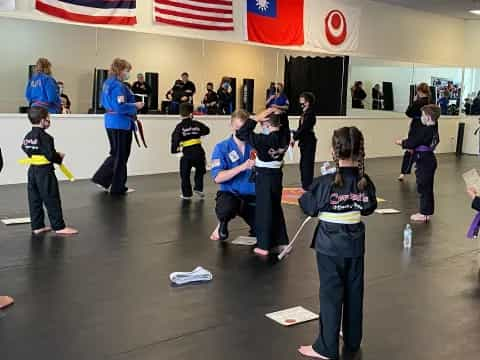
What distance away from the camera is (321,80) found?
47.2 ft

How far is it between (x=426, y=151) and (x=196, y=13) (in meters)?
5.08

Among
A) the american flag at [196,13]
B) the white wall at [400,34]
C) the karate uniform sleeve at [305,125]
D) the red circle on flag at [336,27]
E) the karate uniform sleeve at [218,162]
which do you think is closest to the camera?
the karate uniform sleeve at [218,162]

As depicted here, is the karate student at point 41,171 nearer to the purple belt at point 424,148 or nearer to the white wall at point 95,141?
the white wall at point 95,141

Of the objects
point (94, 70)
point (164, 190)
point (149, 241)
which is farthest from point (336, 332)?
point (94, 70)

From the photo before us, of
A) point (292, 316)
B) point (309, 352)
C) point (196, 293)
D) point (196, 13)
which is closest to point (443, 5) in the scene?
point (196, 13)

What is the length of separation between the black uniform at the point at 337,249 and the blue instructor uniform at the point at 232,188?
7.25 ft

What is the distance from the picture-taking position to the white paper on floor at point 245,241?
5.53m

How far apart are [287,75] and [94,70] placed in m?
4.63

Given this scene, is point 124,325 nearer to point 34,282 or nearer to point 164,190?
point 34,282

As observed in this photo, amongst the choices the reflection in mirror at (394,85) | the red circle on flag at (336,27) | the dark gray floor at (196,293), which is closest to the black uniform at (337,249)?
the dark gray floor at (196,293)

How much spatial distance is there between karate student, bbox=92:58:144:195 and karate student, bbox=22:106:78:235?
7.40 ft

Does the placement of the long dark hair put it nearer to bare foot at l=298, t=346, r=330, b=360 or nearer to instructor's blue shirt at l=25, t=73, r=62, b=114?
bare foot at l=298, t=346, r=330, b=360

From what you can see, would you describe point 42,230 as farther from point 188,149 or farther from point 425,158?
point 425,158

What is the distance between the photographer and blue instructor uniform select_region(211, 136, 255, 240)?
17.5 ft
